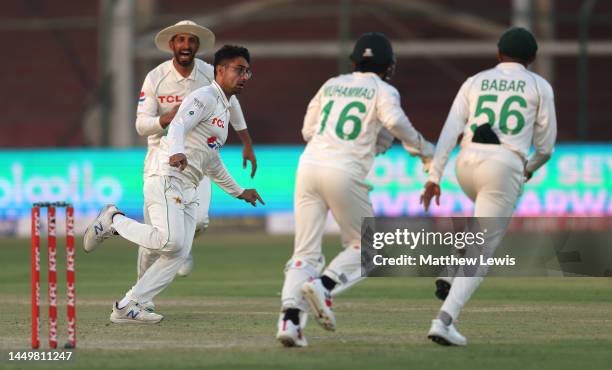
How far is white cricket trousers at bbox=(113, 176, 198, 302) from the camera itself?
33.3 ft

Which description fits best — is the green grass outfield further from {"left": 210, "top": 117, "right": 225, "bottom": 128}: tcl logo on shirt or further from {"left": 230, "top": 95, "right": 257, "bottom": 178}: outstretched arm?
{"left": 210, "top": 117, "right": 225, "bottom": 128}: tcl logo on shirt

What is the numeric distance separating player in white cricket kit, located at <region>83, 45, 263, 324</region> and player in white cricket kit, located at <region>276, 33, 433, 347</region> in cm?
105

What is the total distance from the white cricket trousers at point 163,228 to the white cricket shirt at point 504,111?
2.06 meters

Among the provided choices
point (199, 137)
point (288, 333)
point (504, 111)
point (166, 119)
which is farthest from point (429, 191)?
point (166, 119)

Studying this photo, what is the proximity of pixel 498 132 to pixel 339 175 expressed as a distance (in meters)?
1.21

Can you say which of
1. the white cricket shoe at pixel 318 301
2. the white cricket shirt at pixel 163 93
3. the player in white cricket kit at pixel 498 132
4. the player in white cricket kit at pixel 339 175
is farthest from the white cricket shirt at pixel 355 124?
the white cricket shirt at pixel 163 93

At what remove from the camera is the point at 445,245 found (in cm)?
1176

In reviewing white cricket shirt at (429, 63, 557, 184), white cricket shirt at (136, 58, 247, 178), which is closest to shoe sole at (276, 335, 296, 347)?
white cricket shirt at (429, 63, 557, 184)

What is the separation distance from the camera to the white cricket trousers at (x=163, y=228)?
400 inches

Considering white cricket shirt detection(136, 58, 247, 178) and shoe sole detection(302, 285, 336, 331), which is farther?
white cricket shirt detection(136, 58, 247, 178)

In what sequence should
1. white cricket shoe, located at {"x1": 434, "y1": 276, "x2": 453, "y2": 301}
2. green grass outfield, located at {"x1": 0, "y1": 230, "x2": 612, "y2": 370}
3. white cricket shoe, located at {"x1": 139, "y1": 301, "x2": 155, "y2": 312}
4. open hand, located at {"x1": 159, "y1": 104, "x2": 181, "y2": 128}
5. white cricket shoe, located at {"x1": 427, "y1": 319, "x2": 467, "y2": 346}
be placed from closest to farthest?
green grass outfield, located at {"x1": 0, "y1": 230, "x2": 612, "y2": 370} < white cricket shoe, located at {"x1": 427, "y1": 319, "x2": 467, "y2": 346} < white cricket shoe, located at {"x1": 434, "y1": 276, "x2": 453, "y2": 301} < white cricket shoe, located at {"x1": 139, "y1": 301, "x2": 155, "y2": 312} < open hand, located at {"x1": 159, "y1": 104, "x2": 181, "y2": 128}

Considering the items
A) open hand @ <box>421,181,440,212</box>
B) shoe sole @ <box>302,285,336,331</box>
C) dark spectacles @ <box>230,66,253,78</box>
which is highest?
dark spectacles @ <box>230,66,253,78</box>

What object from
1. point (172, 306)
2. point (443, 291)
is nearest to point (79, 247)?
point (172, 306)

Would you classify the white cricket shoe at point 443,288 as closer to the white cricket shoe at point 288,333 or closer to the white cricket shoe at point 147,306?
the white cricket shoe at point 288,333
